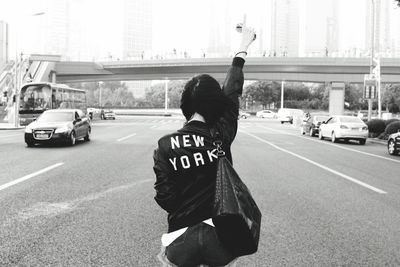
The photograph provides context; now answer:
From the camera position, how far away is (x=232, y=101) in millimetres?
2645

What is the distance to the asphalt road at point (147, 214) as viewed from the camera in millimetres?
4715

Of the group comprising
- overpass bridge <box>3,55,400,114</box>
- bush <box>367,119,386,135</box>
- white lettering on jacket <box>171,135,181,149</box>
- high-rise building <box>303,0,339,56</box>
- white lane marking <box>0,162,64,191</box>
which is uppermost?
high-rise building <box>303,0,339,56</box>

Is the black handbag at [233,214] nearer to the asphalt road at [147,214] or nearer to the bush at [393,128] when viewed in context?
the asphalt road at [147,214]

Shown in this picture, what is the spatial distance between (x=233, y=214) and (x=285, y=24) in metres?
114

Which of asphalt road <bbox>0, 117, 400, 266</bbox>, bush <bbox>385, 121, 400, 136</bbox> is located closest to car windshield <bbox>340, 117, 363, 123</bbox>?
bush <bbox>385, 121, 400, 136</bbox>

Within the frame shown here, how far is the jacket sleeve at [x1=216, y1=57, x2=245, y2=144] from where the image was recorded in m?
2.59

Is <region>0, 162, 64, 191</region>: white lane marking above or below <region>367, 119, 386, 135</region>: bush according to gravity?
below

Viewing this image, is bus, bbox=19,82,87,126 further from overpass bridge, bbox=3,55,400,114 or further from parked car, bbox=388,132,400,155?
parked car, bbox=388,132,400,155

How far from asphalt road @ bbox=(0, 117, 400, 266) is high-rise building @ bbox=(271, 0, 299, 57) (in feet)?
329

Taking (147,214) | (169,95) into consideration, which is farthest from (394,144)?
(169,95)

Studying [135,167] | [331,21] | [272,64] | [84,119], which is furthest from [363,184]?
[331,21]

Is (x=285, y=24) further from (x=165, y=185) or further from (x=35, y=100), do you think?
(x=165, y=185)

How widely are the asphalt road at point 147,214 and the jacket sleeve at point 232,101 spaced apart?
2279mm

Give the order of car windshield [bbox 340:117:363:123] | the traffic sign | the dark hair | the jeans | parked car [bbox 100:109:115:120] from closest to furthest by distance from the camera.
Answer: the jeans
the dark hair
car windshield [bbox 340:117:363:123]
the traffic sign
parked car [bbox 100:109:115:120]
